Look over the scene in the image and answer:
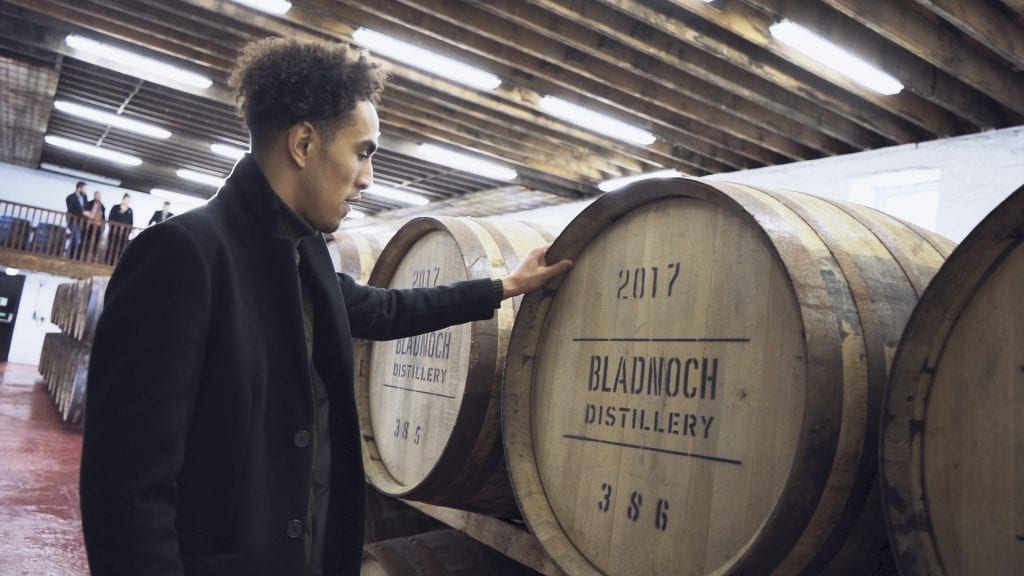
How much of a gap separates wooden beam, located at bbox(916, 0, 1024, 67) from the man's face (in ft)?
19.2

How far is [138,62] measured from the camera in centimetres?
1086

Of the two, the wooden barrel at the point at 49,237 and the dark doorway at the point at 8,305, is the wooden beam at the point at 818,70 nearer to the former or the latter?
the wooden barrel at the point at 49,237

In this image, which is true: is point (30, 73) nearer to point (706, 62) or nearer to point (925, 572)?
point (706, 62)

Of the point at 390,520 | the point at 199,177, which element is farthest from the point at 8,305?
the point at 390,520

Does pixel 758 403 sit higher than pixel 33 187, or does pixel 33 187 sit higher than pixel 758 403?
pixel 33 187

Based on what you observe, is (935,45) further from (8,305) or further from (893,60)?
(8,305)

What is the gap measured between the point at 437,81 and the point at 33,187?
19.9 meters

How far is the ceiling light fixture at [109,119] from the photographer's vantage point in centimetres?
1421

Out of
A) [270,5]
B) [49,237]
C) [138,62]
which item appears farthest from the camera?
[49,237]

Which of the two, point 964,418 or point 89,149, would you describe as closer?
point 964,418

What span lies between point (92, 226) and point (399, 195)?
9053 mm

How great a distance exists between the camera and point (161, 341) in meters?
1.29

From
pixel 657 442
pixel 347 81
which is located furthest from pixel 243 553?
pixel 347 81

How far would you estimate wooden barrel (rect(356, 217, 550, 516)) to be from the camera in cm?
227
